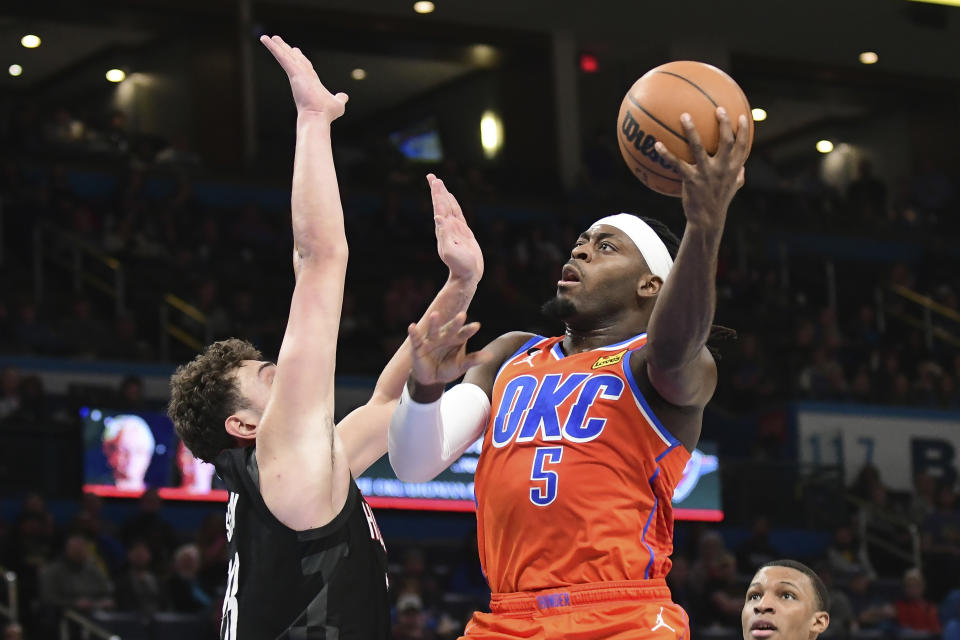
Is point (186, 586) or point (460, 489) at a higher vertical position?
point (460, 489)

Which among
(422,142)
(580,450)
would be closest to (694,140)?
(580,450)

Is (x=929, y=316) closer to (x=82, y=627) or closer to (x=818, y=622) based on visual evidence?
(x=82, y=627)

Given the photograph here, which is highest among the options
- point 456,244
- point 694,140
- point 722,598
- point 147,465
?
point 694,140

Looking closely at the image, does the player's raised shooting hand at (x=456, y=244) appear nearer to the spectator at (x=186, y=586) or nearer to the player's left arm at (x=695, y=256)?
the player's left arm at (x=695, y=256)

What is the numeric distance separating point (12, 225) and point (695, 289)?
15.6m

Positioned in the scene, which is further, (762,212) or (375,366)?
(762,212)

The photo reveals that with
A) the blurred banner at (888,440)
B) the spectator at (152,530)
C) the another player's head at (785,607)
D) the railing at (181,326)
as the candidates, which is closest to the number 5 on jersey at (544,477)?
the another player's head at (785,607)

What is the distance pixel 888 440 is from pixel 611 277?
15.6 meters

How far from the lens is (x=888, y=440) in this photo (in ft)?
64.1

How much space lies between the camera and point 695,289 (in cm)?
409

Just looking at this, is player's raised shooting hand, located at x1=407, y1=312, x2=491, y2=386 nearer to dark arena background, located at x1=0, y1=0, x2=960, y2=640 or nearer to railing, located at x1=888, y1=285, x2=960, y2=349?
dark arena background, located at x1=0, y1=0, x2=960, y2=640

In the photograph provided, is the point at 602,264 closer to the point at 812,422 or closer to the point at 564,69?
the point at 812,422

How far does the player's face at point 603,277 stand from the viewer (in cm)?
482

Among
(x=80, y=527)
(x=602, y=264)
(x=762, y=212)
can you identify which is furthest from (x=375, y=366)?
(x=602, y=264)
